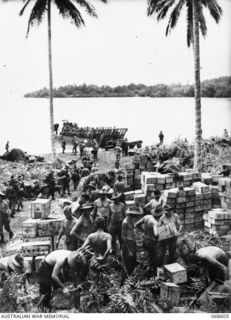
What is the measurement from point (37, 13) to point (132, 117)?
4279 millimetres

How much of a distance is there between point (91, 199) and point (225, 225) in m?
3.10

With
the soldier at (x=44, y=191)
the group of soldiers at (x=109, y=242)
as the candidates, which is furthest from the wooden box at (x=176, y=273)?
the soldier at (x=44, y=191)

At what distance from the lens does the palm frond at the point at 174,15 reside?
10202 millimetres

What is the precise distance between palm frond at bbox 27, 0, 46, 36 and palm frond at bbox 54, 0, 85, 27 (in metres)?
0.49

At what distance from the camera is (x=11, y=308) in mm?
6602

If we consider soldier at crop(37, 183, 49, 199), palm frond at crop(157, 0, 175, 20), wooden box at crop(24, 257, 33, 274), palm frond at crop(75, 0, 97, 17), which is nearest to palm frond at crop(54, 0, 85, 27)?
palm frond at crop(75, 0, 97, 17)

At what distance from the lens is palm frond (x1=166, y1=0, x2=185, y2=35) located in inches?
402

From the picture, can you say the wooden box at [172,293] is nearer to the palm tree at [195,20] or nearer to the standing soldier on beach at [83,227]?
the standing soldier on beach at [83,227]

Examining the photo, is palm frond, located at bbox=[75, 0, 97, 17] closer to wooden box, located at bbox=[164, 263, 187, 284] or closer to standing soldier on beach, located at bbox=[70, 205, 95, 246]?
standing soldier on beach, located at bbox=[70, 205, 95, 246]

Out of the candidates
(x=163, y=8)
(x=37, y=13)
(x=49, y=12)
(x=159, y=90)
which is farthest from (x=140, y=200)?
(x=49, y=12)

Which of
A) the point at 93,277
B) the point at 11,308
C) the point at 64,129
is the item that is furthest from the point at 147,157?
the point at 64,129

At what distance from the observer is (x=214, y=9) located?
9781mm

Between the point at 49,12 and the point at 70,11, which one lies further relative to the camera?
the point at 49,12

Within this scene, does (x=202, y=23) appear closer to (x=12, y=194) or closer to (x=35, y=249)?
(x=12, y=194)
